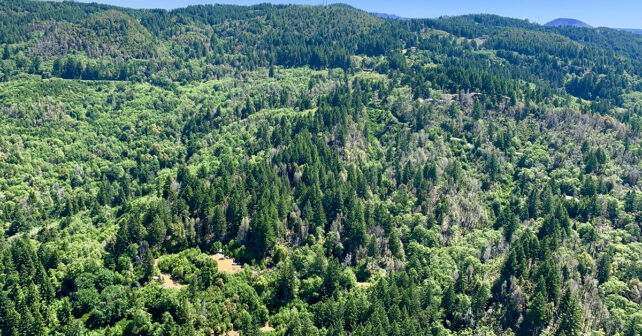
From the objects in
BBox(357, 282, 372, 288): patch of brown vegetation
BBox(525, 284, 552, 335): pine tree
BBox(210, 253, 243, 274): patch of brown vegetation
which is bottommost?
BBox(357, 282, 372, 288): patch of brown vegetation

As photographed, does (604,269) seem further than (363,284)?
Yes

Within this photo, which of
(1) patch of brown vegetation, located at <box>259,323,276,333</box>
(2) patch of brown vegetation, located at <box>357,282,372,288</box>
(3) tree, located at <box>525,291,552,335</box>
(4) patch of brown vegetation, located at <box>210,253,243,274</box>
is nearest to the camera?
(1) patch of brown vegetation, located at <box>259,323,276,333</box>

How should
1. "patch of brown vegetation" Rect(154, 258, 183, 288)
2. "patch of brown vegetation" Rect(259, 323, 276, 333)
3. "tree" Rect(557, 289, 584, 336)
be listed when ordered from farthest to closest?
"patch of brown vegetation" Rect(154, 258, 183, 288) → "tree" Rect(557, 289, 584, 336) → "patch of brown vegetation" Rect(259, 323, 276, 333)

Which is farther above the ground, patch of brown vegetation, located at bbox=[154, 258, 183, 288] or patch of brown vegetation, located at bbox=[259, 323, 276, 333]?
patch of brown vegetation, located at bbox=[154, 258, 183, 288]

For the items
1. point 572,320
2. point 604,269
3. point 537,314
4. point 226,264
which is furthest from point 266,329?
point 604,269

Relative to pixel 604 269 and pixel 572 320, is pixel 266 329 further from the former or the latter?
pixel 604 269

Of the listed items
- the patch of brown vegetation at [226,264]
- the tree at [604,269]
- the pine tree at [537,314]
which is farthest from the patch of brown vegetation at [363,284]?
the tree at [604,269]

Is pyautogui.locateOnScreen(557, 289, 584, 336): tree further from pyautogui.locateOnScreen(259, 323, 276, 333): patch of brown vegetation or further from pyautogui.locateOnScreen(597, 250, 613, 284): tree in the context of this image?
pyautogui.locateOnScreen(259, 323, 276, 333): patch of brown vegetation

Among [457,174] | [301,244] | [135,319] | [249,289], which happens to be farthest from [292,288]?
[457,174]

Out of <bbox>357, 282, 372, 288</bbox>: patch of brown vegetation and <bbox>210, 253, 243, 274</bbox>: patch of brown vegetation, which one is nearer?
<bbox>210, 253, 243, 274</bbox>: patch of brown vegetation

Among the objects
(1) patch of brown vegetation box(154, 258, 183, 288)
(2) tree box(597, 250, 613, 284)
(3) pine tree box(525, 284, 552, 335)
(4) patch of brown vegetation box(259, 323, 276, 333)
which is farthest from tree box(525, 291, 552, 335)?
(1) patch of brown vegetation box(154, 258, 183, 288)

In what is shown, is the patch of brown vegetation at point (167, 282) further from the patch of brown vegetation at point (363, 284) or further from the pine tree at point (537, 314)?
the pine tree at point (537, 314)
